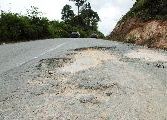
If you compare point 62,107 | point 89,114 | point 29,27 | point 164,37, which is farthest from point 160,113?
point 29,27

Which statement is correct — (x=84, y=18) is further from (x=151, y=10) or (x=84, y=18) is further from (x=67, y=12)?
(x=151, y=10)

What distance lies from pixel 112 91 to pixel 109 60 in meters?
4.78

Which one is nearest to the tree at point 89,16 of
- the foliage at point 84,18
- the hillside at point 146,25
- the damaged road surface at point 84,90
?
the foliage at point 84,18

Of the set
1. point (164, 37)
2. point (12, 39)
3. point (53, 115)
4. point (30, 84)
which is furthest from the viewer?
point (12, 39)

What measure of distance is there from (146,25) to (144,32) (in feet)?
2.63

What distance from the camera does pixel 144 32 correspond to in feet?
86.6

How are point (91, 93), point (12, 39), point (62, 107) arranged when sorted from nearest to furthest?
1. point (62, 107)
2. point (91, 93)
3. point (12, 39)

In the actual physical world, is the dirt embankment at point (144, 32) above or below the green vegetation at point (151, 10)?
below

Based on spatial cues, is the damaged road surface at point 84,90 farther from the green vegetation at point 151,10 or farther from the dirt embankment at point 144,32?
the green vegetation at point 151,10

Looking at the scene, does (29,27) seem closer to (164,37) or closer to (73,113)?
(164,37)

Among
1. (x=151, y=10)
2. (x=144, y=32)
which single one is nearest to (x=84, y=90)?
(x=144, y=32)

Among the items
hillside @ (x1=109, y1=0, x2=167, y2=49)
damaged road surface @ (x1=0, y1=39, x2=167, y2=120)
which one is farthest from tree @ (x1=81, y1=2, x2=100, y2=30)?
damaged road surface @ (x1=0, y1=39, x2=167, y2=120)

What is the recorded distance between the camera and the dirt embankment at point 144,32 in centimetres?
2348

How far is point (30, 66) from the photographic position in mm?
12570
